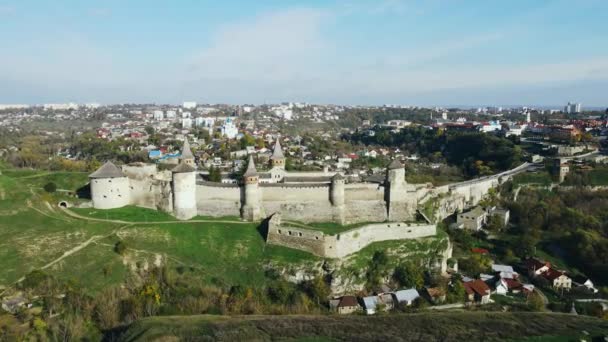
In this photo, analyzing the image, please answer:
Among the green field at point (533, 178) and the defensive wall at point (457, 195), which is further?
the green field at point (533, 178)

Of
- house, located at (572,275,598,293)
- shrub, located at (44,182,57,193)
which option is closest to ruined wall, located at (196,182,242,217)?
shrub, located at (44,182,57,193)

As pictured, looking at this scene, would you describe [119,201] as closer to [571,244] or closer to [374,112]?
[571,244]

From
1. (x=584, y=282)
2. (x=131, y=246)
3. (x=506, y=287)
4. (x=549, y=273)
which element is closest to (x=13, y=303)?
(x=131, y=246)

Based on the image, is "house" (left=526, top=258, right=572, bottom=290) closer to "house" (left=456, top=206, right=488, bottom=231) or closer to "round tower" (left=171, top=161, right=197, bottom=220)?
"house" (left=456, top=206, right=488, bottom=231)

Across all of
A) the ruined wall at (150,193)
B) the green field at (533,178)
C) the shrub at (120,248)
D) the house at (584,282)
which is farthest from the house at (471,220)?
the shrub at (120,248)

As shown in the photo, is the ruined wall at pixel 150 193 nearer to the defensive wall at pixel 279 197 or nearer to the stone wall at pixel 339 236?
the defensive wall at pixel 279 197

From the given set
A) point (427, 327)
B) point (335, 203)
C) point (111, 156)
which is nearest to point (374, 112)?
point (111, 156)
